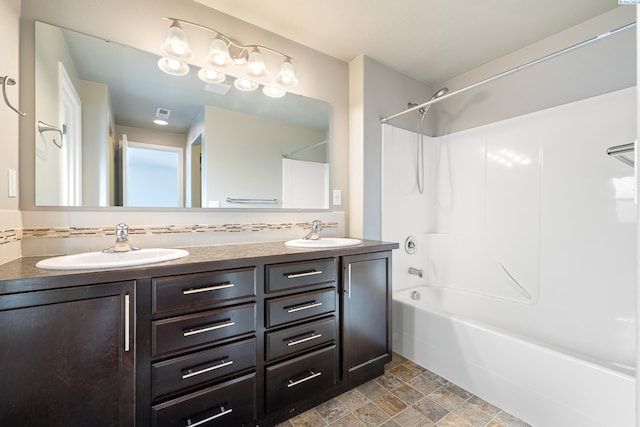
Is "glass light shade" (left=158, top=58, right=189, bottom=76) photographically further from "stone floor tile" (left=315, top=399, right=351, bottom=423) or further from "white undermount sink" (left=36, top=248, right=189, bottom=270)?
"stone floor tile" (left=315, top=399, right=351, bottom=423)

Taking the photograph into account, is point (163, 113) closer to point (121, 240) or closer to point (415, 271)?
point (121, 240)

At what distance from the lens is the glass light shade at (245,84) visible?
1829mm

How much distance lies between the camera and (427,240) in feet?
8.84

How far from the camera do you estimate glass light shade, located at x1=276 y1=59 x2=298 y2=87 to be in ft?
6.33

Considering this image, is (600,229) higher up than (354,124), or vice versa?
(354,124)

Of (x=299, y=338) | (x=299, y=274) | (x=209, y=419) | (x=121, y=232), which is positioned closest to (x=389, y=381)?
(x=299, y=338)

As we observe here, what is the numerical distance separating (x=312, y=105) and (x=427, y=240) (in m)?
1.65

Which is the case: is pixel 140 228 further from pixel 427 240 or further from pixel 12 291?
pixel 427 240

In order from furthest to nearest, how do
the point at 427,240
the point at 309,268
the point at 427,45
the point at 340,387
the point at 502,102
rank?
the point at 427,240
the point at 502,102
the point at 427,45
the point at 340,387
the point at 309,268

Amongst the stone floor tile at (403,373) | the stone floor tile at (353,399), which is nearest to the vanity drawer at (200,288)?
the stone floor tile at (353,399)

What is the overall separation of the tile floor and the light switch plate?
63.6 inches

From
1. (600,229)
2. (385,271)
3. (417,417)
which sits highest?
(600,229)

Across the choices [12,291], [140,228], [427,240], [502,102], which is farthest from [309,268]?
[502,102]

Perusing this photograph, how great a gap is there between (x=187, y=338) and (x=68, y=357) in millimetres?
359
